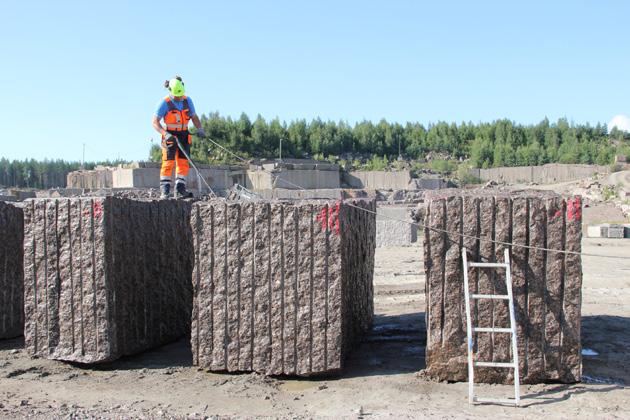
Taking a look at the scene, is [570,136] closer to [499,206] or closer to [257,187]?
[257,187]

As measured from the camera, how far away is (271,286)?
5.30 meters

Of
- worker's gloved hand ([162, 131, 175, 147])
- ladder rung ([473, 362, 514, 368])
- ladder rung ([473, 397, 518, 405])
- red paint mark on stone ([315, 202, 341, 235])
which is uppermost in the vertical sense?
worker's gloved hand ([162, 131, 175, 147])

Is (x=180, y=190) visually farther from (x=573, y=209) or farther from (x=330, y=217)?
(x=573, y=209)

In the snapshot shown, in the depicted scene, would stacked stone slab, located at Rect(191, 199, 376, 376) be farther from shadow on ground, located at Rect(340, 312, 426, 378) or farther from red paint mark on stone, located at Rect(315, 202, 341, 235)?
shadow on ground, located at Rect(340, 312, 426, 378)

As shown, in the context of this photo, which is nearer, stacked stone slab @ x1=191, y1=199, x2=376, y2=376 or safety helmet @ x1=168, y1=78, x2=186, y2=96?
stacked stone slab @ x1=191, y1=199, x2=376, y2=376

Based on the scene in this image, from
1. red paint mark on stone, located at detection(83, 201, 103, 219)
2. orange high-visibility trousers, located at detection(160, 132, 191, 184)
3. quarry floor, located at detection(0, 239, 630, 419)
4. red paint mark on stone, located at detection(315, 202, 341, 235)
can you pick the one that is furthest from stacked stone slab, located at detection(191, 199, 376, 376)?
orange high-visibility trousers, located at detection(160, 132, 191, 184)

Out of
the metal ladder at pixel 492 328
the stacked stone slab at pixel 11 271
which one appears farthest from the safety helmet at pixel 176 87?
the metal ladder at pixel 492 328

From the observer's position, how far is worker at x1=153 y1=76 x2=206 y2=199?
294 inches

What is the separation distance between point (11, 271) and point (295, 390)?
4.07 meters

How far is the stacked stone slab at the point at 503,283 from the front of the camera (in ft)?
16.5

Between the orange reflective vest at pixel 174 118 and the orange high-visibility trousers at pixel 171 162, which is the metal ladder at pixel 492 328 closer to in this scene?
the orange high-visibility trousers at pixel 171 162

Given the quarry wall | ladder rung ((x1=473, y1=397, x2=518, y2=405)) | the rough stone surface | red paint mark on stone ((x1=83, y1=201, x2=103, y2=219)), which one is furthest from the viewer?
the quarry wall

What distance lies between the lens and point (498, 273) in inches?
200

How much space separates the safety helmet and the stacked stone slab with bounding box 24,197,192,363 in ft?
6.38
